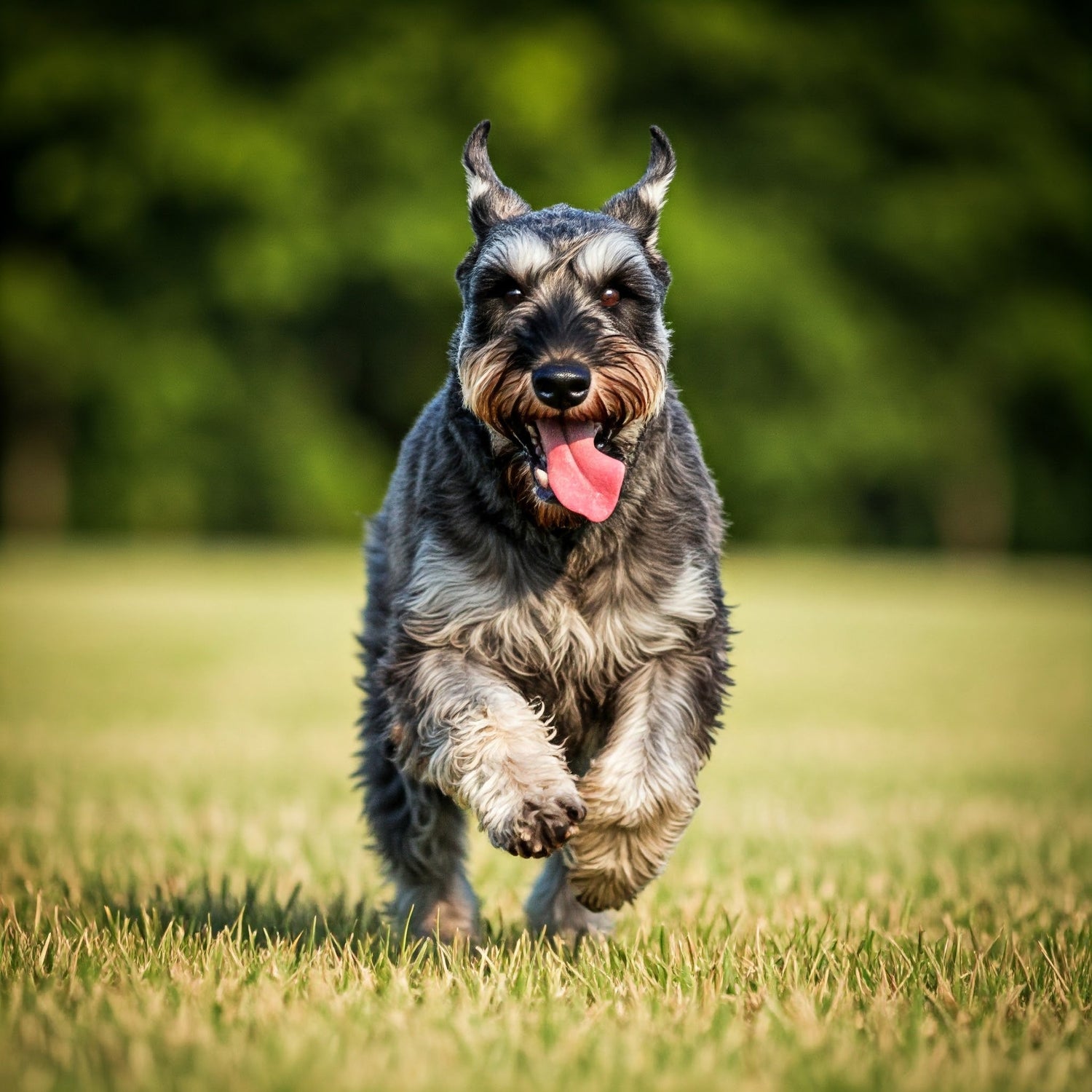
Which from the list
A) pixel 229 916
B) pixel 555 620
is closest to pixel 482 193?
pixel 555 620

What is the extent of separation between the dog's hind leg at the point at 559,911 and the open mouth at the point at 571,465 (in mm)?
1219

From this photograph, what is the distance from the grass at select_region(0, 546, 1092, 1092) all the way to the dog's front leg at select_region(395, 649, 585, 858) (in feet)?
1.23

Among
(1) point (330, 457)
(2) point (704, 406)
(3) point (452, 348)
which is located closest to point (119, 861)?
(3) point (452, 348)

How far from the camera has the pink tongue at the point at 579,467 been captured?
3.72 metres

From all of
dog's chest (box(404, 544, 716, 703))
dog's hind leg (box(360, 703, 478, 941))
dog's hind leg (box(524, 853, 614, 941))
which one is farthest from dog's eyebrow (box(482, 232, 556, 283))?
dog's hind leg (box(524, 853, 614, 941))

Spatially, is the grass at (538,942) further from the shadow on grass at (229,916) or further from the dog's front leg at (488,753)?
the dog's front leg at (488,753)

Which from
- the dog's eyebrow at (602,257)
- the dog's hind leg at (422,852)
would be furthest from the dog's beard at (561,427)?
the dog's hind leg at (422,852)

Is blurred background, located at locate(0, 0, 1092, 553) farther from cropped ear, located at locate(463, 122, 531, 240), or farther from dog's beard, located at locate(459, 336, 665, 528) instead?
dog's beard, located at locate(459, 336, 665, 528)

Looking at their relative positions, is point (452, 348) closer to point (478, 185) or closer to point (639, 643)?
point (478, 185)

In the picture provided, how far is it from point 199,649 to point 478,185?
1049 cm

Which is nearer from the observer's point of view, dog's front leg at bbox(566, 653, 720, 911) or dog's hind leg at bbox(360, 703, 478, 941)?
dog's front leg at bbox(566, 653, 720, 911)

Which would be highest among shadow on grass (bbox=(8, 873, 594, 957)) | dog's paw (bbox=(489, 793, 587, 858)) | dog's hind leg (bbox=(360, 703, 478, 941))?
dog's paw (bbox=(489, 793, 587, 858))

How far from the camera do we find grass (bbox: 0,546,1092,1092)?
9.07 ft

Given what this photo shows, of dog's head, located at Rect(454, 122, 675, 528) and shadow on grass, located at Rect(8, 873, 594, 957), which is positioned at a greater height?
dog's head, located at Rect(454, 122, 675, 528)
